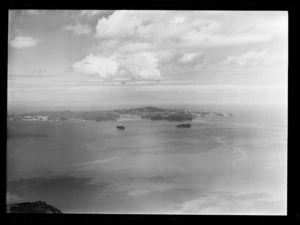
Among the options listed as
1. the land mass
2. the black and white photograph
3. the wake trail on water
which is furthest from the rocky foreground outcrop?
the wake trail on water

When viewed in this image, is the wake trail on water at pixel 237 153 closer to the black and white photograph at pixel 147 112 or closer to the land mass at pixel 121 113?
the black and white photograph at pixel 147 112

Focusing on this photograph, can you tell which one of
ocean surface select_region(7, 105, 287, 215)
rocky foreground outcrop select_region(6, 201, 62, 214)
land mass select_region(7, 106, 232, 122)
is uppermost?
land mass select_region(7, 106, 232, 122)

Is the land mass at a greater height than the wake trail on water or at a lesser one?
greater

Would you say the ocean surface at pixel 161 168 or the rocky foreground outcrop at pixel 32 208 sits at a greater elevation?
the ocean surface at pixel 161 168

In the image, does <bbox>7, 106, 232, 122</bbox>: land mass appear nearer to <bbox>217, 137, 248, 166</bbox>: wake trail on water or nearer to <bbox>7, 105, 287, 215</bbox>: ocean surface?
<bbox>7, 105, 287, 215</bbox>: ocean surface

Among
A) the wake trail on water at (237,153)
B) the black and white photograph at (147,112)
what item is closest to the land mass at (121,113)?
the black and white photograph at (147,112)

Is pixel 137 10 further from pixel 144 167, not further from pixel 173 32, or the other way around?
pixel 144 167

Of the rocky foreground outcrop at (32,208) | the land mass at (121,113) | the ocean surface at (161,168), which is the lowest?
the rocky foreground outcrop at (32,208)
